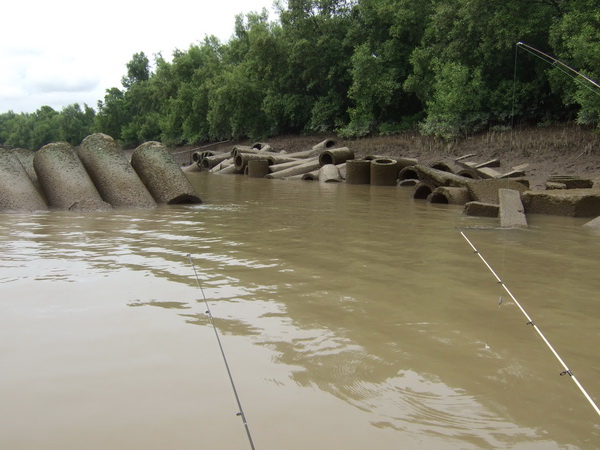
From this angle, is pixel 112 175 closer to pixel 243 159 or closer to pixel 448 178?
pixel 448 178

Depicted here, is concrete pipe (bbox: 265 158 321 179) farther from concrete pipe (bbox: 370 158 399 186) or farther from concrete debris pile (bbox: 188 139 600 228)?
concrete pipe (bbox: 370 158 399 186)

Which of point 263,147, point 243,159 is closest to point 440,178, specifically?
point 243,159

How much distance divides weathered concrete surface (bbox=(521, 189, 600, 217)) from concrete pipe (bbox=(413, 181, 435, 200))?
3165 mm

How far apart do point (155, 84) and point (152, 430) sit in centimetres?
6617

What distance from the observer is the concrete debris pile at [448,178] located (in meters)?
9.56

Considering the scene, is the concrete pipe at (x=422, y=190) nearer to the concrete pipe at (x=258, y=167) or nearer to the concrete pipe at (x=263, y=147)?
the concrete pipe at (x=258, y=167)

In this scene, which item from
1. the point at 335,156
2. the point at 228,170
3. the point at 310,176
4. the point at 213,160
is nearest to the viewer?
the point at 310,176

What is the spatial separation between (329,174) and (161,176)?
9.62 m

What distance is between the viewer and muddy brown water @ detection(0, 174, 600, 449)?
2.30 metres

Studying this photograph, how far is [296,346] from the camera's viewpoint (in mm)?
3184

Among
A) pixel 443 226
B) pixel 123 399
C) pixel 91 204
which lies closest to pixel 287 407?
pixel 123 399

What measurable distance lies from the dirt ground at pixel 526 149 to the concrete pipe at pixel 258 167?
6507 mm

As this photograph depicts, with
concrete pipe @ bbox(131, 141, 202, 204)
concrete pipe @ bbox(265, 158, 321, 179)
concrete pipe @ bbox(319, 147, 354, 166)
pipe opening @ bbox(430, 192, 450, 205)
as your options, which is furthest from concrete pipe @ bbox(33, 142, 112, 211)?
concrete pipe @ bbox(319, 147, 354, 166)

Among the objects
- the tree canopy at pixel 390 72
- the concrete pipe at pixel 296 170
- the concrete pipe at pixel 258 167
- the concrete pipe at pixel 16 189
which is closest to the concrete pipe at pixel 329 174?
the concrete pipe at pixel 296 170
